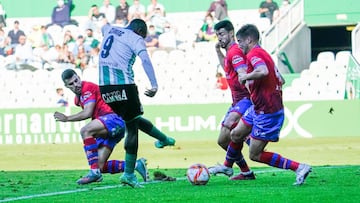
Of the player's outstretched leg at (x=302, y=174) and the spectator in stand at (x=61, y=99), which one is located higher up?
the player's outstretched leg at (x=302, y=174)

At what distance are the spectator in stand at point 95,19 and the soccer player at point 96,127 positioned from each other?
19.7m

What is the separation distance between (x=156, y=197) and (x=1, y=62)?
22.7 meters

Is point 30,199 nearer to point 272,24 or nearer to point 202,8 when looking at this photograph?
point 272,24

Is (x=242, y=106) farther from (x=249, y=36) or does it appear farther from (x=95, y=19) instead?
(x=95, y=19)

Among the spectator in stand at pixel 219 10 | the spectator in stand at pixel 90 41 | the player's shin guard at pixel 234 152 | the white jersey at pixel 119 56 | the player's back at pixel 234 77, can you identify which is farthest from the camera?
the spectator in stand at pixel 219 10

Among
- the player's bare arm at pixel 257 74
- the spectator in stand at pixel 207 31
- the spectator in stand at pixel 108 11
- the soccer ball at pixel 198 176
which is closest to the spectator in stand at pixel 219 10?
the spectator in stand at pixel 207 31

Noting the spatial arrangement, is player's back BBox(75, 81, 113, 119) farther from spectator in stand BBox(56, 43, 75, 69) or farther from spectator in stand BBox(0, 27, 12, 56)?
spectator in stand BBox(0, 27, 12, 56)

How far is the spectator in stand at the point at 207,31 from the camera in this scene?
31.0m

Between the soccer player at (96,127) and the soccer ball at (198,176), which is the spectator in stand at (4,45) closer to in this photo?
the soccer player at (96,127)

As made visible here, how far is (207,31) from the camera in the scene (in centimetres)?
3116

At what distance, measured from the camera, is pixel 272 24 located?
29609 mm

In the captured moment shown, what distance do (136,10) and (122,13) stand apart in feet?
1.67

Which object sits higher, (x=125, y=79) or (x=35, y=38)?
(x=125, y=79)

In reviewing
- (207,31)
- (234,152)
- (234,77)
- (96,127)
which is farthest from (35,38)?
(234,152)
